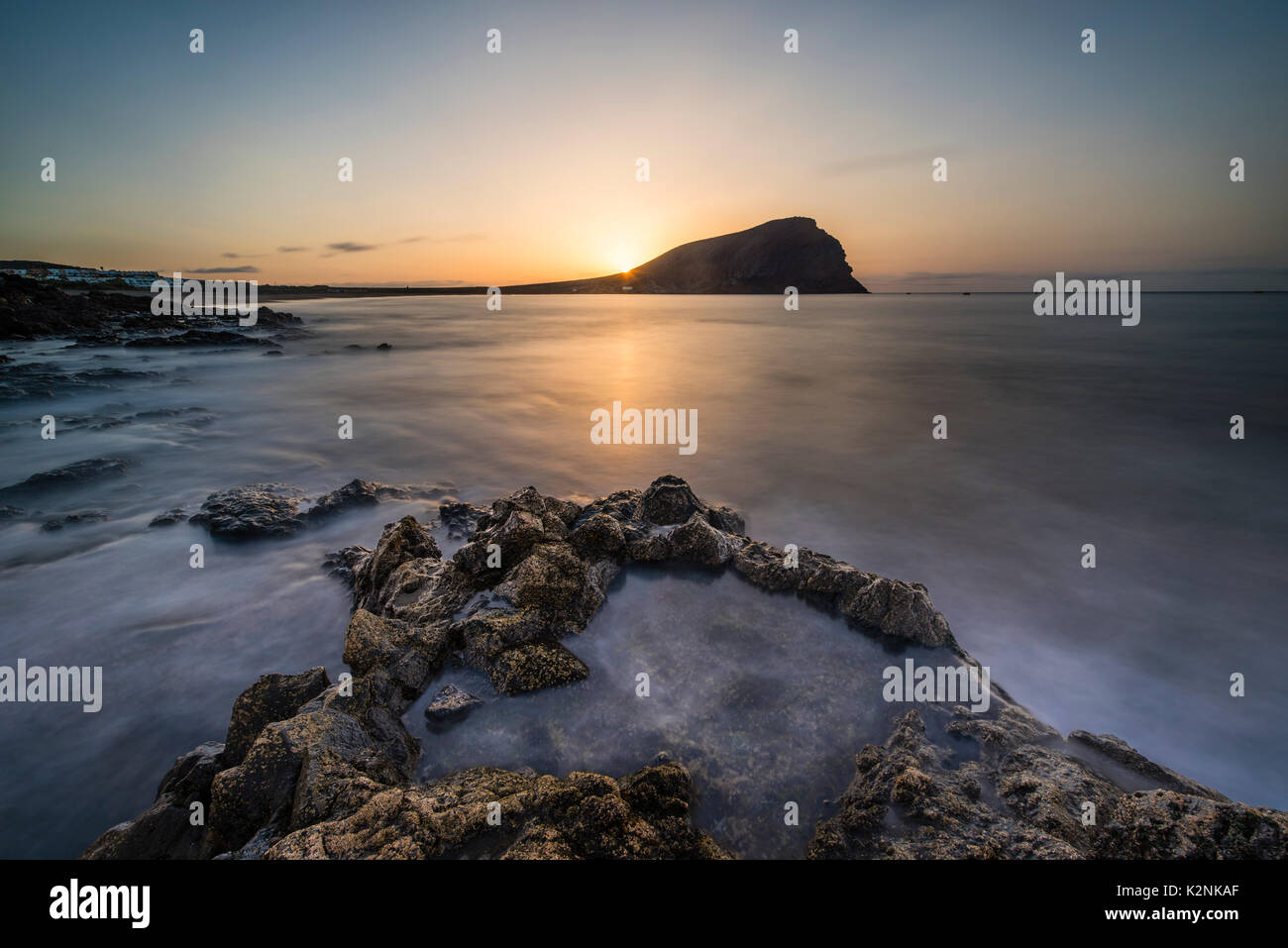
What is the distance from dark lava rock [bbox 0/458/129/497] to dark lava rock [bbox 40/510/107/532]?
1.83 meters

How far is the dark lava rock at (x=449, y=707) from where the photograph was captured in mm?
3375

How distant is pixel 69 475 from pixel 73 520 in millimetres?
2413

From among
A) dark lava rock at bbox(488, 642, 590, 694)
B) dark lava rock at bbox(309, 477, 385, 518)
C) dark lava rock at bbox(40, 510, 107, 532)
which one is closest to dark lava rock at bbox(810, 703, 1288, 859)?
dark lava rock at bbox(488, 642, 590, 694)

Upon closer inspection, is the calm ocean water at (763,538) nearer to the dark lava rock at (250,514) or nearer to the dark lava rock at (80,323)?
the dark lava rock at (250,514)

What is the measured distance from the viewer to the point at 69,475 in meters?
9.10

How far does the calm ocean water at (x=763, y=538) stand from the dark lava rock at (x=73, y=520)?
16 centimetres

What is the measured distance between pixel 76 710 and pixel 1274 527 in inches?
580

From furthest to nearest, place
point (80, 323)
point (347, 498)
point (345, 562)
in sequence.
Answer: point (80, 323) → point (347, 498) → point (345, 562)

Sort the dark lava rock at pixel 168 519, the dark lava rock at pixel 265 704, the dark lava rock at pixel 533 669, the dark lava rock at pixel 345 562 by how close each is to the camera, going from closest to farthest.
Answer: the dark lava rock at pixel 265 704 < the dark lava rock at pixel 533 669 < the dark lava rock at pixel 345 562 < the dark lava rock at pixel 168 519

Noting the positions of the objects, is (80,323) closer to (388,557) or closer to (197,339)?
(197,339)

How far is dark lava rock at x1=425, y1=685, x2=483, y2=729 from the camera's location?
3.38 meters

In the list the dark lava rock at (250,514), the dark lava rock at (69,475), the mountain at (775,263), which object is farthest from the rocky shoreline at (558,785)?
the mountain at (775,263)

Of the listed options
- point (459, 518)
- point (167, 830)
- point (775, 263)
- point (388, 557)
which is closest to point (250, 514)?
point (459, 518)
